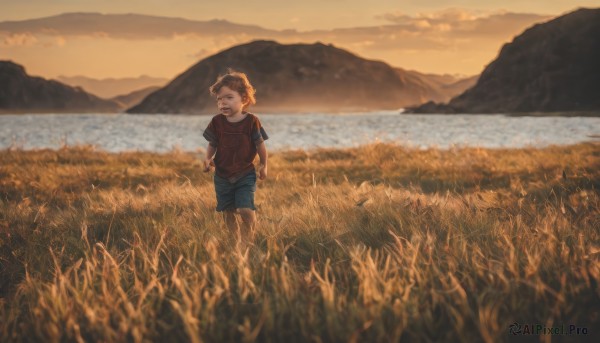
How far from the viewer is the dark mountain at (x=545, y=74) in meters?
122

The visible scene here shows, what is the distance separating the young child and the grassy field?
0.30m

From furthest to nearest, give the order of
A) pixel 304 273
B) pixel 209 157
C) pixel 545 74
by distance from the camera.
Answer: pixel 545 74
pixel 209 157
pixel 304 273

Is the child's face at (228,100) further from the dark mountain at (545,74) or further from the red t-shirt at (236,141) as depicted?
the dark mountain at (545,74)

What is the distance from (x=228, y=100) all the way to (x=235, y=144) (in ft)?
1.31

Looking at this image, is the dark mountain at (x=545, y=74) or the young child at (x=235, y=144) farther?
the dark mountain at (x=545, y=74)

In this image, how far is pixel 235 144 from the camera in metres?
4.89

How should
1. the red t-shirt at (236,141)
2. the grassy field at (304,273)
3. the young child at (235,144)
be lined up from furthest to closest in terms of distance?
the red t-shirt at (236,141) < the young child at (235,144) < the grassy field at (304,273)

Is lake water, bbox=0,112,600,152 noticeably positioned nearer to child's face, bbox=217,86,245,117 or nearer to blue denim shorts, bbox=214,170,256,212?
blue denim shorts, bbox=214,170,256,212

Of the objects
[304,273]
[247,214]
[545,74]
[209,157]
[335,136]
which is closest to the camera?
[304,273]

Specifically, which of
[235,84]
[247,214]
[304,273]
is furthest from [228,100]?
[304,273]

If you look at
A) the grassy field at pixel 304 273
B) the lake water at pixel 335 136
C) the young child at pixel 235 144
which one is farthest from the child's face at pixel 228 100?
the lake water at pixel 335 136

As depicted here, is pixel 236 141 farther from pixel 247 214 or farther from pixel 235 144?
pixel 247 214

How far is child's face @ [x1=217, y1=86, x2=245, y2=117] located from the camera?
4758 mm

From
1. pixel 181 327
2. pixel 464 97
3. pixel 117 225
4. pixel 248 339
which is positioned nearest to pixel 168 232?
pixel 117 225
